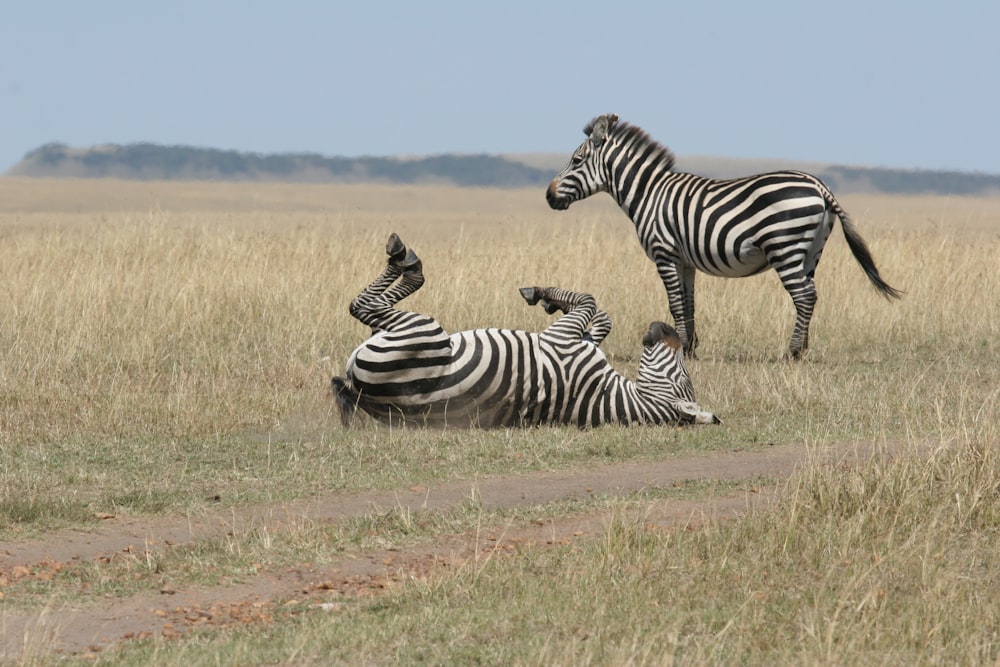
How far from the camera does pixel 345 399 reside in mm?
7625

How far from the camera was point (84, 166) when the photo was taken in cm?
14912

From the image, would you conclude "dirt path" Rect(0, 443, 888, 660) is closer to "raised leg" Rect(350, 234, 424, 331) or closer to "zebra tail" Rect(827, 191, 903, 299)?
"raised leg" Rect(350, 234, 424, 331)

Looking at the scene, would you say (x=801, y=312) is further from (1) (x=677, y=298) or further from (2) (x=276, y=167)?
(2) (x=276, y=167)

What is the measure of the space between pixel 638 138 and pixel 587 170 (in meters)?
0.55

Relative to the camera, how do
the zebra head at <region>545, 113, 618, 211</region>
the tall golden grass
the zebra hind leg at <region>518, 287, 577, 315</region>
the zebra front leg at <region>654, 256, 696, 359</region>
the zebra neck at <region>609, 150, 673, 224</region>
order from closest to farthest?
the tall golden grass → the zebra hind leg at <region>518, 287, 577, 315</region> → the zebra front leg at <region>654, 256, 696, 359</region> → the zebra neck at <region>609, 150, 673, 224</region> → the zebra head at <region>545, 113, 618, 211</region>

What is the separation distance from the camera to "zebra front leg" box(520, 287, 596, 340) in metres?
8.24

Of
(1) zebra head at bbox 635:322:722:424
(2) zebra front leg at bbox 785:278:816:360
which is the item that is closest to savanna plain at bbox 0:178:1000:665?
(2) zebra front leg at bbox 785:278:816:360

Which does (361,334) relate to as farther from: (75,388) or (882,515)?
(882,515)

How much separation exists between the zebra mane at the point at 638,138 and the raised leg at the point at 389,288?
4009 mm

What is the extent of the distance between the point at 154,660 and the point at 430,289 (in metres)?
8.90

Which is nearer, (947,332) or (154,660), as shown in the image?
(154,660)

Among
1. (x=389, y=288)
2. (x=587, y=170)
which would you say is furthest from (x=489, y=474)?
(x=587, y=170)

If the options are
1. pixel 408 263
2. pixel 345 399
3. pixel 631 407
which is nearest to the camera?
pixel 345 399

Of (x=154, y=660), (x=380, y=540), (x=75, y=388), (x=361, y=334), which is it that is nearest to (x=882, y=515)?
(x=380, y=540)
